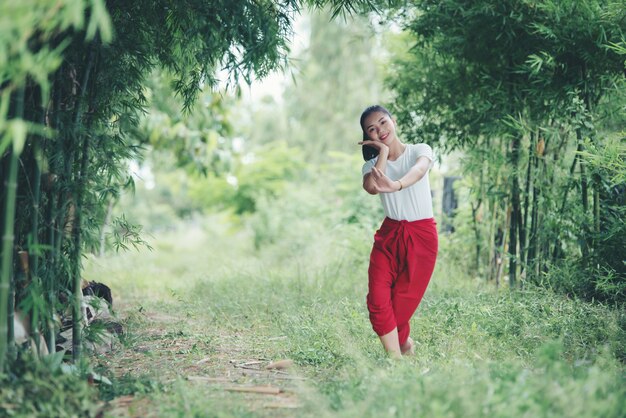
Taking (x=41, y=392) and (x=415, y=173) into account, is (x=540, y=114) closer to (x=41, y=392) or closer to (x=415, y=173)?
(x=415, y=173)

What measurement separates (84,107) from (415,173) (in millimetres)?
2005

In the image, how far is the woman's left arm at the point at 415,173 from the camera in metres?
3.51

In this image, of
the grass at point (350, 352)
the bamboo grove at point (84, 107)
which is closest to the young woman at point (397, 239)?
the grass at point (350, 352)

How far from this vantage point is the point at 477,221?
648cm

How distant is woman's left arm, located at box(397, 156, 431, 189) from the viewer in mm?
3510

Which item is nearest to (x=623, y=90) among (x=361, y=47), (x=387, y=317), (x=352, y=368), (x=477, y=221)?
(x=477, y=221)

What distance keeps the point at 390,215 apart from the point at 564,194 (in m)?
2.16

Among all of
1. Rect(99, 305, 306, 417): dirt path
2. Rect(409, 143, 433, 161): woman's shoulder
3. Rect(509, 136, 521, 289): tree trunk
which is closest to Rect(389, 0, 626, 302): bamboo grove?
Rect(509, 136, 521, 289): tree trunk

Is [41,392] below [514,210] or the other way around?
below

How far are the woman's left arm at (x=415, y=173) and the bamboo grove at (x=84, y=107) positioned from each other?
1.18 m

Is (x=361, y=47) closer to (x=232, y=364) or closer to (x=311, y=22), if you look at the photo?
(x=311, y=22)

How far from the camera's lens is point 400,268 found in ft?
12.3

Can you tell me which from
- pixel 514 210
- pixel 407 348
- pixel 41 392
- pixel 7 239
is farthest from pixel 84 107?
pixel 514 210

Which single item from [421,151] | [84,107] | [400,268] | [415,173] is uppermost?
[84,107]
